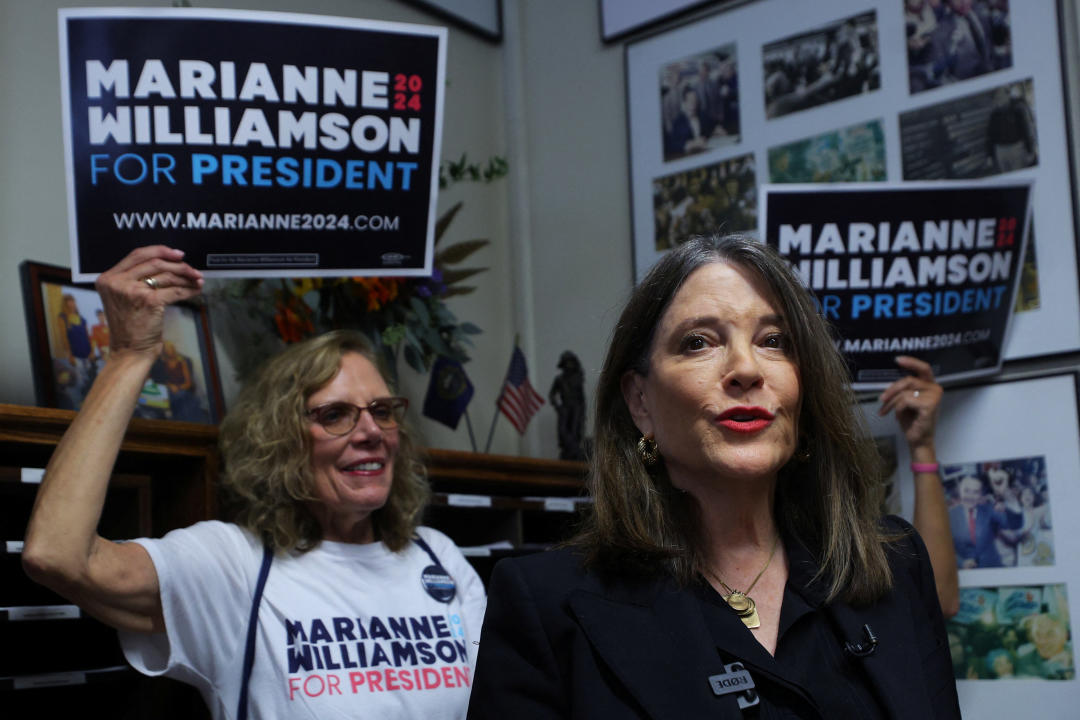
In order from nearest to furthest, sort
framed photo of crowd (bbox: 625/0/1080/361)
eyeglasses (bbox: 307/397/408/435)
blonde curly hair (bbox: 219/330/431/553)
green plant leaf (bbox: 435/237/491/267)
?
1. blonde curly hair (bbox: 219/330/431/553)
2. eyeglasses (bbox: 307/397/408/435)
3. framed photo of crowd (bbox: 625/0/1080/361)
4. green plant leaf (bbox: 435/237/491/267)

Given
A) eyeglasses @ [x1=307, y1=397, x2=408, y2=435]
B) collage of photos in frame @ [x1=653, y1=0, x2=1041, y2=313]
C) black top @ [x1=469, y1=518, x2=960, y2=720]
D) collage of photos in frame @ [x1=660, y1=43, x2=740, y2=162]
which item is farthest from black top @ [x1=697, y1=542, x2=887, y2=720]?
collage of photos in frame @ [x1=660, y1=43, x2=740, y2=162]

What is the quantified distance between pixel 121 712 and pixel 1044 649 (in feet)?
6.98

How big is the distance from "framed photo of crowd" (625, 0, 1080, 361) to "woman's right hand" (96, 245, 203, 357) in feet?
4.24

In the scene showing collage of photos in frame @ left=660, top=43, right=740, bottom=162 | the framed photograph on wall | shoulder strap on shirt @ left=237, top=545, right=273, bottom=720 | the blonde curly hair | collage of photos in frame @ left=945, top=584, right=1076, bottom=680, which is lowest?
collage of photos in frame @ left=945, top=584, right=1076, bottom=680

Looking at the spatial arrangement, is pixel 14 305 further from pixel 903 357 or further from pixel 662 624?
pixel 903 357

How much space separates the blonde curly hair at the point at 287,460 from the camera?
2.29m

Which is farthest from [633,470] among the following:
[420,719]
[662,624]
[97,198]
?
[97,198]

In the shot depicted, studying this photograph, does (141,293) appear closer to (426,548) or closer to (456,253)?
(426,548)

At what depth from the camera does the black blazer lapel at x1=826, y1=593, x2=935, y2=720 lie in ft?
4.20

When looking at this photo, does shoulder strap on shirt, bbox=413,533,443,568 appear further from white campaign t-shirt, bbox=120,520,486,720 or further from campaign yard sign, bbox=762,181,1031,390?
campaign yard sign, bbox=762,181,1031,390

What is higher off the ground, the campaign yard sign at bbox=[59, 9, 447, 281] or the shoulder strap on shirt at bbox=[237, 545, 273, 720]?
the campaign yard sign at bbox=[59, 9, 447, 281]

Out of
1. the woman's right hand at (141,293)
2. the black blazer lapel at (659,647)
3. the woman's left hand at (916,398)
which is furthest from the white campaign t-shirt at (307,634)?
the woman's left hand at (916,398)

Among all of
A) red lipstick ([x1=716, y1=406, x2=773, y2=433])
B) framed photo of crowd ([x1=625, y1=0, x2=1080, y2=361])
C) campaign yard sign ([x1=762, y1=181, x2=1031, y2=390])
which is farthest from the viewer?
framed photo of crowd ([x1=625, y1=0, x2=1080, y2=361])

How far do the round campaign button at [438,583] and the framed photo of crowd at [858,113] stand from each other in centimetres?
110
